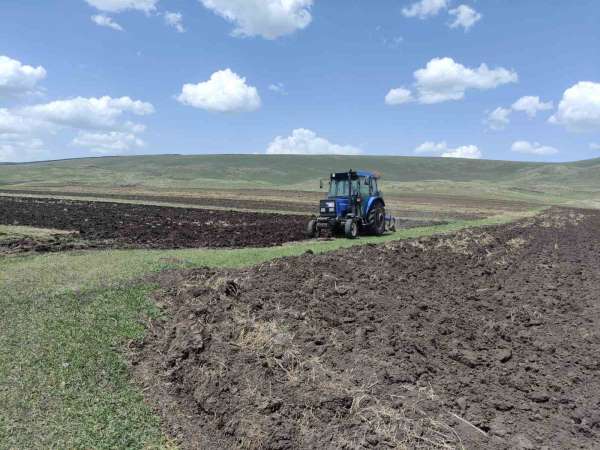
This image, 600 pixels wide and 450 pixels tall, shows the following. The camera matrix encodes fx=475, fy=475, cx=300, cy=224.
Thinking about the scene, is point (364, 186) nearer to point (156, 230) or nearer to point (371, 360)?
point (156, 230)

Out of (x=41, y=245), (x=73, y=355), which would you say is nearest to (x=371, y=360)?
(x=73, y=355)

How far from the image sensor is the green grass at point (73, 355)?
5.06 meters

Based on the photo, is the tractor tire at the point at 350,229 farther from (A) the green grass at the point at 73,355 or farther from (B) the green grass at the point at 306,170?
(B) the green grass at the point at 306,170

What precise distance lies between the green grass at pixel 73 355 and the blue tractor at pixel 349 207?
8855mm

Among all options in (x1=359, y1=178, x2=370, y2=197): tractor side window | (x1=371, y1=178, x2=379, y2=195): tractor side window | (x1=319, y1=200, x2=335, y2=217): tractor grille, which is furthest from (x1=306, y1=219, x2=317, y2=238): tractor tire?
(x1=371, y1=178, x2=379, y2=195): tractor side window

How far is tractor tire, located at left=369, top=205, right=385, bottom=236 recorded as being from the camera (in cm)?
2069

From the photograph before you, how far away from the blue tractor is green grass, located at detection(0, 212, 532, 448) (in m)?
8.85

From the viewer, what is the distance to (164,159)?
159 meters

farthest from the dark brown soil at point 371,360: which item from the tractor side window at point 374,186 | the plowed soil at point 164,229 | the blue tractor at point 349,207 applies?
the tractor side window at point 374,186

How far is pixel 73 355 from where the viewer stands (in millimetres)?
6605

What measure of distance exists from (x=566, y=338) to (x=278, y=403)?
520cm

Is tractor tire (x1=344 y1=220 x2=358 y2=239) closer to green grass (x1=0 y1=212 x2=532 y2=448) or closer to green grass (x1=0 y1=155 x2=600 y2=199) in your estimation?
green grass (x1=0 y1=212 x2=532 y2=448)

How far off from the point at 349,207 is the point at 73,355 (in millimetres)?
14503

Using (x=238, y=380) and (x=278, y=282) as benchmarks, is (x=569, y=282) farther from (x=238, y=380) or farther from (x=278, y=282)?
(x=238, y=380)
